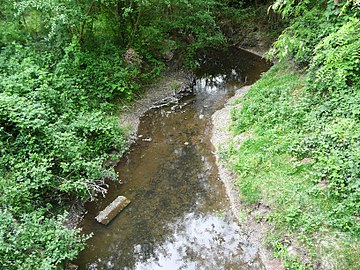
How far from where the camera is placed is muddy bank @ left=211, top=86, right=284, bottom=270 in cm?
618

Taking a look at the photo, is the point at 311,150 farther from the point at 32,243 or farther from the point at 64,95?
the point at 64,95

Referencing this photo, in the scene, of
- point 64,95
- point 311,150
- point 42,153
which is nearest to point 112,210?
point 42,153

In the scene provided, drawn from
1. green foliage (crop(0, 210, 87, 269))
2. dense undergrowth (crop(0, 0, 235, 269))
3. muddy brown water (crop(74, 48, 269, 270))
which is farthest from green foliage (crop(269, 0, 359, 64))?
green foliage (crop(0, 210, 87, 269))

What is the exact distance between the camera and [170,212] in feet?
24.5

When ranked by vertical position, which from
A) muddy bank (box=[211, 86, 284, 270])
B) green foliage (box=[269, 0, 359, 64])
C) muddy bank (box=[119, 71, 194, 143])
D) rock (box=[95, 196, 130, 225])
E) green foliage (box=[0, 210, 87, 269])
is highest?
green foliage (box=[269, 0, 359, 64])

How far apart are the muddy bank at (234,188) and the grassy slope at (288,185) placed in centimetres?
20

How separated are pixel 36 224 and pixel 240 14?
56.1 feet

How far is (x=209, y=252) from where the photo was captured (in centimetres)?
646

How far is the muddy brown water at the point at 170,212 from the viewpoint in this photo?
6402 mm

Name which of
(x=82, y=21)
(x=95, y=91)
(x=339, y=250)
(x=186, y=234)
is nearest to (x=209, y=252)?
(x=186, y=234)

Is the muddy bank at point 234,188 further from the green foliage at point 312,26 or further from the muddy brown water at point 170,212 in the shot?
the green foliage at point 312,26

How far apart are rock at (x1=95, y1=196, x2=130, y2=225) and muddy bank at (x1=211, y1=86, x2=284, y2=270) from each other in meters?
2.69

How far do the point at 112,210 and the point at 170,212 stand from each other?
4.70ft

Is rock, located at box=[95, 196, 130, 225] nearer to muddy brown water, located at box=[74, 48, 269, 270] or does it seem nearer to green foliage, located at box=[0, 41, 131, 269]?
muddy brown water, located at box=[74, 48, 269, 270]
